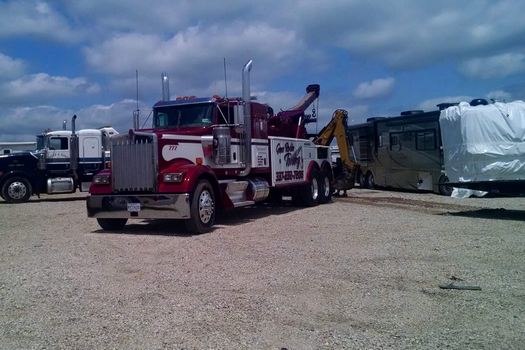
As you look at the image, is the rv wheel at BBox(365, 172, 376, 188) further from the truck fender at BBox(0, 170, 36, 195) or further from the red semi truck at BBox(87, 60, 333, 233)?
the truck fender at BBox(0, 170, 36, 195)

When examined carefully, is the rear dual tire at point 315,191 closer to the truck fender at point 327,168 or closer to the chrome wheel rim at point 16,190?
the truck fender at point 327,168

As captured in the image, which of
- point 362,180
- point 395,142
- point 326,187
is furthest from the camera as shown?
point 362,180

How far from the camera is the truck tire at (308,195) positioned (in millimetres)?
17031

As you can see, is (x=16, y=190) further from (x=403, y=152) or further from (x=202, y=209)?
(x=403, y=152)

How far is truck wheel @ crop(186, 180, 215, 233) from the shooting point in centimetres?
1055

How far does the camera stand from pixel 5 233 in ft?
38.6

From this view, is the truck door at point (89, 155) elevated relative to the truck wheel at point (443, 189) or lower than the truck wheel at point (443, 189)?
elevated

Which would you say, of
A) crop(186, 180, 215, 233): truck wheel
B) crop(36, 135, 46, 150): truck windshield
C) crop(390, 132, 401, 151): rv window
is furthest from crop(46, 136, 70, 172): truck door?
crop(390, 132, 401, 151): rv window

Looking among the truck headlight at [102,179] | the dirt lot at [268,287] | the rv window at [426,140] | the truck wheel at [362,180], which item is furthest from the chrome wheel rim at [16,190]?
the rv window at [426,140]

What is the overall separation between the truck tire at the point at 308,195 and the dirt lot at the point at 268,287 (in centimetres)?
501

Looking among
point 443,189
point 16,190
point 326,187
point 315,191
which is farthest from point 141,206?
point 443,189

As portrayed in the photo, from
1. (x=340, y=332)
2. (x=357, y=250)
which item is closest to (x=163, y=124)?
(x=357, y=250)

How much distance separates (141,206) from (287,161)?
19.9 ft

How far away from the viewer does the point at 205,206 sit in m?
11.0
